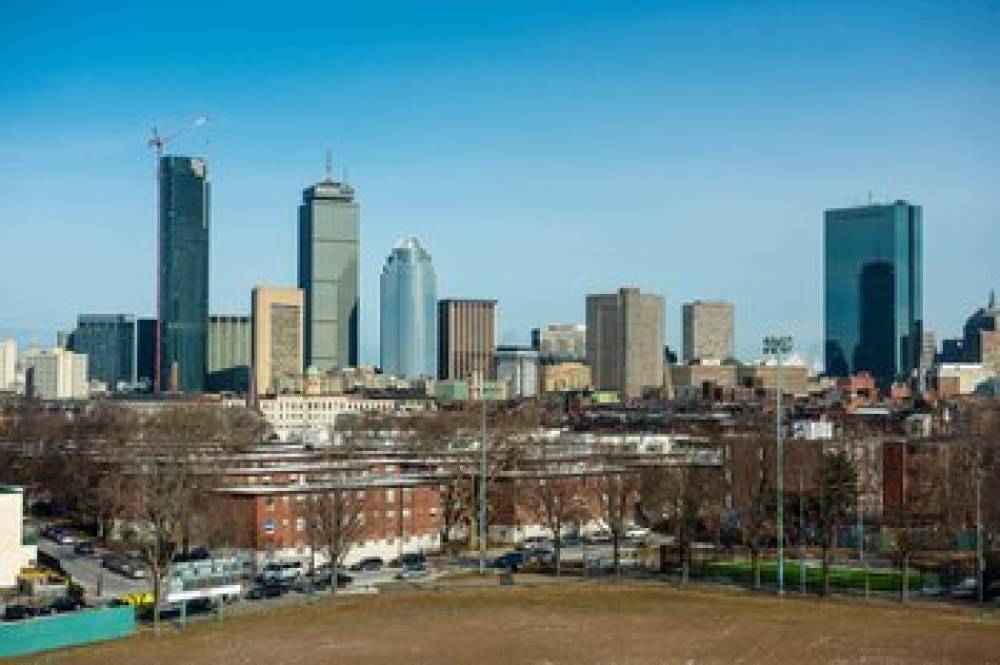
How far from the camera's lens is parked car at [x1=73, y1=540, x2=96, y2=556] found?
6619 centimetres

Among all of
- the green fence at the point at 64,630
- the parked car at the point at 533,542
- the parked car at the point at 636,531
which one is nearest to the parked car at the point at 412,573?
the parked car at the point at 533,542

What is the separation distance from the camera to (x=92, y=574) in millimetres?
58875

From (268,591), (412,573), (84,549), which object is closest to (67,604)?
(268,591)

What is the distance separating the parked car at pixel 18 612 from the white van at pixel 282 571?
10978 millimetres

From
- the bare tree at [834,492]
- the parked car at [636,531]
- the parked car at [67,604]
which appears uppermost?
the bare tree at [834,492]

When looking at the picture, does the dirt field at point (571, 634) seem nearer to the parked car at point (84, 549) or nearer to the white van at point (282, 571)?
the white van at point (282, 571)

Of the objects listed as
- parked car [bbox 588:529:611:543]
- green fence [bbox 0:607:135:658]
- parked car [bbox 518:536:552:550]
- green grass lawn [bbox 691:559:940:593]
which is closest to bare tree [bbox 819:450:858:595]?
green grass lawn [bbox 691:559:940:593]

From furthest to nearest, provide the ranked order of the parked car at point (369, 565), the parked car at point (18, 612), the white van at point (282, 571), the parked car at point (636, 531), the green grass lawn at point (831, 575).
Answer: the parked car at point (636, 531), the parked car at point (369, 565), the white van at point (282, 571), the green grass lawn at point (831, 575), the parked car at point (18, 612)

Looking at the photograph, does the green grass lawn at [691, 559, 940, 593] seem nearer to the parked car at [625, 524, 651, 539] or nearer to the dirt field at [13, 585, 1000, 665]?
the dirt field at [13, 585, 1000, 665]

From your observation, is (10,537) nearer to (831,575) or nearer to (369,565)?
(369,565)

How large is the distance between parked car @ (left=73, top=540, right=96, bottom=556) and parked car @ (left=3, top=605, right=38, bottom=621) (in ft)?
61.6

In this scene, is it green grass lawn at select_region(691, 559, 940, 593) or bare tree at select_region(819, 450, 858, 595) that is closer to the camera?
green grass lawn at select_region(691, 559, 940, 593)

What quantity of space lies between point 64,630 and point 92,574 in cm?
1838

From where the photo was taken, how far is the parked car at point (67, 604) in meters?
46.4
